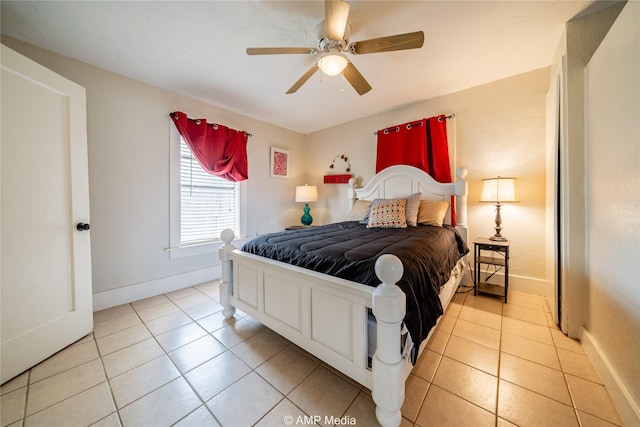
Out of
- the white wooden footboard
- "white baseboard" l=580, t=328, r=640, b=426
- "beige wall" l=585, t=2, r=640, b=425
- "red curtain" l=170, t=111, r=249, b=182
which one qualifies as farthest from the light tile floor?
"red curtain" l=170, t=111, r=249, b=182

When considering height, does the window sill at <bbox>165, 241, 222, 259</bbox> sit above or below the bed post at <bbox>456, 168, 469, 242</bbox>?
below

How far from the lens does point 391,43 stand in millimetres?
1495

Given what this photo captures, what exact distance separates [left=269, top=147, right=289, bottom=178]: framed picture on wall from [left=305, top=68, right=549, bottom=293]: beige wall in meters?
2.21

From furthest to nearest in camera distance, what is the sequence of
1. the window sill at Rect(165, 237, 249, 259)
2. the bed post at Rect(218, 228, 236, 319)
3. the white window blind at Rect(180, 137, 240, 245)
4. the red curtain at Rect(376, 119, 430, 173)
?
the red curtain at Rect(376, 119, 430, 173) < the white window blind at Rect(180, 137, 240, 245) < the window sill at Rect(165, 237, 249, 259) < the bed post at Rect(218, 228, 236, 319)

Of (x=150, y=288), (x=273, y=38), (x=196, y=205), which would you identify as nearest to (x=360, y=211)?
(x=273, y=38)

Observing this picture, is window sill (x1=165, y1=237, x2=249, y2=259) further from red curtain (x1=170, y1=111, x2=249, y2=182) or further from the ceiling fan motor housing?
the ceiling fan motor housing

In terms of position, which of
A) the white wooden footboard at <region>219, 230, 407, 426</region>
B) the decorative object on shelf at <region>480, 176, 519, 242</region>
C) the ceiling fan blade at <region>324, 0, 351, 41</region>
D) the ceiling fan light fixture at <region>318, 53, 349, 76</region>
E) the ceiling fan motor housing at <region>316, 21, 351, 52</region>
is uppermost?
the ceiling fan motor housing at <region>316, 21, 351, 52</region>

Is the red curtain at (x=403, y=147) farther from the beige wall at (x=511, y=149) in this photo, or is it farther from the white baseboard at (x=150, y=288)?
the white baseboard at (x=150, y=288)

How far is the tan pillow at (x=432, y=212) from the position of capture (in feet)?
8.10

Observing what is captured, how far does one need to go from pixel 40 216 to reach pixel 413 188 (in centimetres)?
354

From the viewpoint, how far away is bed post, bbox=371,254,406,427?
0.96 metres

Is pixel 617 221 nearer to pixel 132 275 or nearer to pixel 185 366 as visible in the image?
pixel 185 366

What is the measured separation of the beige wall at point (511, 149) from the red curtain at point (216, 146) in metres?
2.58

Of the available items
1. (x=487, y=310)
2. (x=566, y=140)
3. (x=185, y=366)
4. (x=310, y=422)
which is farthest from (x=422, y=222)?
(x=185, y=366)
